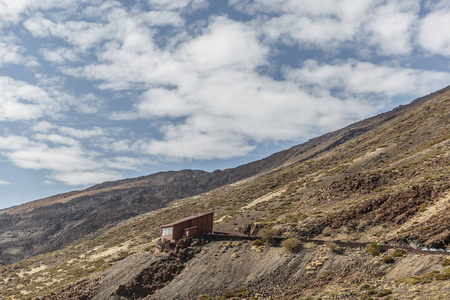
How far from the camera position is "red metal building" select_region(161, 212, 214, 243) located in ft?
114

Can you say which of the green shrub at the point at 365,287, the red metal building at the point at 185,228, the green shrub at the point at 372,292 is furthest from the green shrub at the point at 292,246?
the red metal building at the point at 185,228

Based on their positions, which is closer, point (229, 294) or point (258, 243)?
point (229, 294)

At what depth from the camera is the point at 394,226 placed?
31375 mm

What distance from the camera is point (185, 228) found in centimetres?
3584

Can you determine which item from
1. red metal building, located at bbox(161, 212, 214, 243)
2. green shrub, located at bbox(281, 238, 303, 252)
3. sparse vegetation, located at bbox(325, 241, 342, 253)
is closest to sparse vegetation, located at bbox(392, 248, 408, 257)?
sparse vegetation, located at bbox(325, 241, 342, 253)

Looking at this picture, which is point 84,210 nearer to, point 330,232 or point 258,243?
point 258,243

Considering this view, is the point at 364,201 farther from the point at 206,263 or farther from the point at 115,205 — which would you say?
the point at 115,205

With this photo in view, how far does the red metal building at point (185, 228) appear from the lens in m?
34.8

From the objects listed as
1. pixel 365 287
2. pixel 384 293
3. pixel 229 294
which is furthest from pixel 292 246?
pixel 384 293

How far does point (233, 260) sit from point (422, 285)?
16.3 meters

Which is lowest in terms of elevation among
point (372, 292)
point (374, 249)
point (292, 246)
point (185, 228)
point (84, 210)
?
point (372, 292)

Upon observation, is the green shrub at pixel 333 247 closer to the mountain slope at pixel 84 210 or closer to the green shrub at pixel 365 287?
the green shrub at pixel 365 287

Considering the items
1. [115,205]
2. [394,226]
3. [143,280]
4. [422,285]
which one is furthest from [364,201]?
[115,205]

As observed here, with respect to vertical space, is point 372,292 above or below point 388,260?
below
